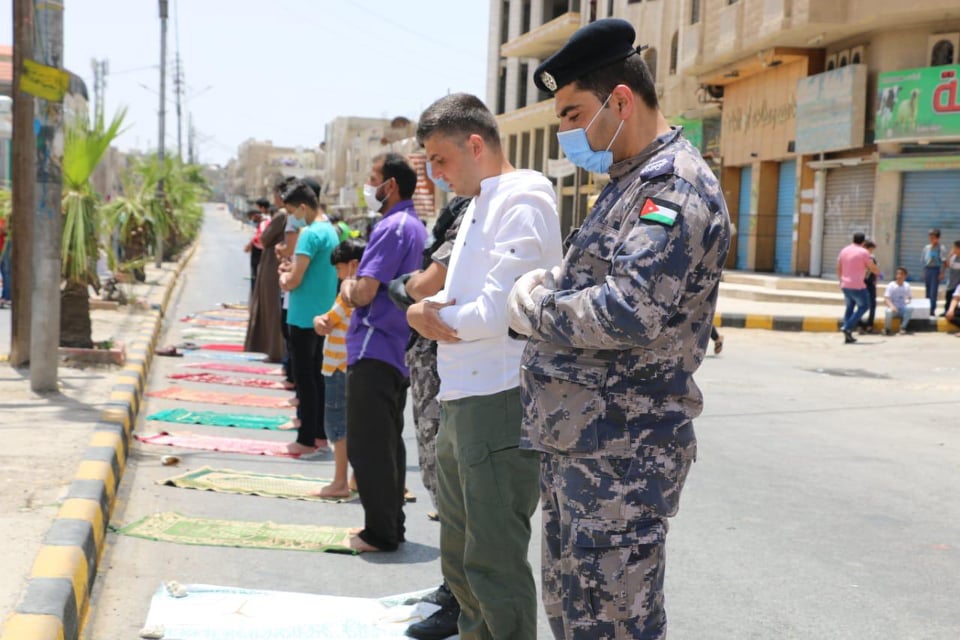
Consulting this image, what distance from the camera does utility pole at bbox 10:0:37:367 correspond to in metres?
9.64

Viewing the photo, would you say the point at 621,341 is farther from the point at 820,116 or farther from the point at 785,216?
the point at 785,216

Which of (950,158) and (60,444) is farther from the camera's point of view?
(950,158)

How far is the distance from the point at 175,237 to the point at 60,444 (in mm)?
28861

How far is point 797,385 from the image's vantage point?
12.2m

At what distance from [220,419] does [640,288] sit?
6931mm

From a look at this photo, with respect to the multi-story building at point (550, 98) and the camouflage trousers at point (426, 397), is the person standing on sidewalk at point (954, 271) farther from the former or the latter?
the camouflage trousers at point (426, 397)

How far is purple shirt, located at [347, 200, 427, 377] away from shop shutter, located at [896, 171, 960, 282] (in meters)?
20.9

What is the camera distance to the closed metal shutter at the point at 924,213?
2367 centimetres

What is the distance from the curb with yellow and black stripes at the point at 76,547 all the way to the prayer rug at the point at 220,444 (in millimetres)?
235

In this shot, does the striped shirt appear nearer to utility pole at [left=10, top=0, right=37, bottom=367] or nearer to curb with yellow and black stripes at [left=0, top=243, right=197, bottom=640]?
curb with yellow and black stripes at [left=0, top=243, right=197, bottom=640]

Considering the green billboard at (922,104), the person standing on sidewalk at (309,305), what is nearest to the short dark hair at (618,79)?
the person standing on sidewalk at (309,305)

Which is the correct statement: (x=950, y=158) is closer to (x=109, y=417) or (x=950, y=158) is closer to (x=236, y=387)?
(x=236, y=387)

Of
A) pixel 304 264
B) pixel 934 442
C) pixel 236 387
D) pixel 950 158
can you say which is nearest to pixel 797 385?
pixel 934 442

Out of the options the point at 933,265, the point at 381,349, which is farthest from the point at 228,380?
the point at 933,265
